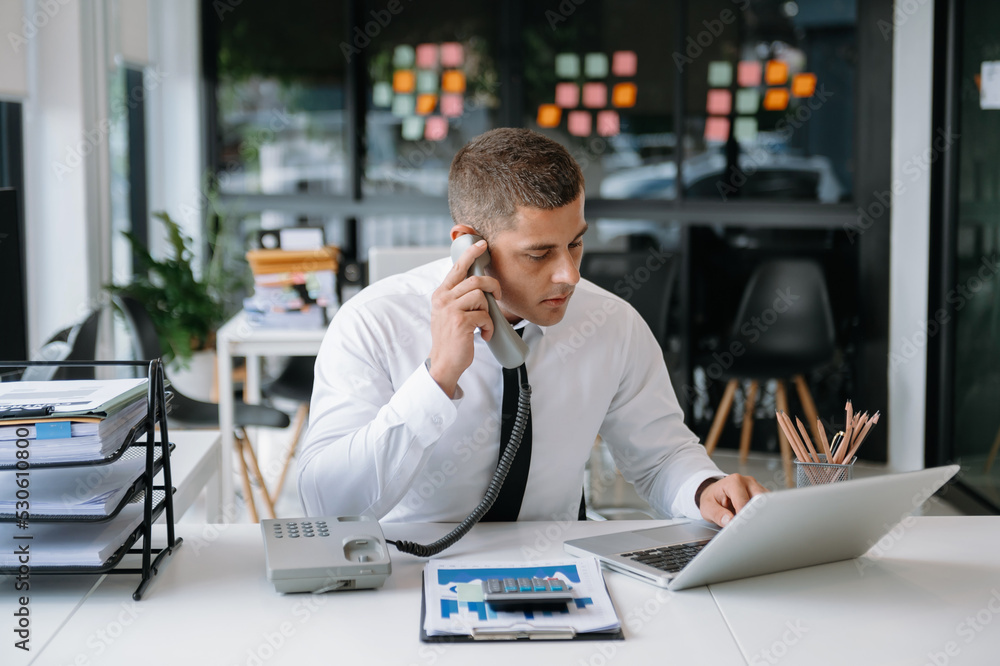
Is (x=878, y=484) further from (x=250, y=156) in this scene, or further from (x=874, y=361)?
(x=250, y=156)

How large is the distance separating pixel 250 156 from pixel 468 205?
3.72 meters

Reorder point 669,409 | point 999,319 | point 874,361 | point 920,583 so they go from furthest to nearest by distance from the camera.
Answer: point 874,361 < point 999,319 < point 669,409 < point 920,583

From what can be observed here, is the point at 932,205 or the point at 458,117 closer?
the point at 932,205

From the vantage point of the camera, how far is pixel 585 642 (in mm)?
1036

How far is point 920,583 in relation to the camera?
48.0 inches

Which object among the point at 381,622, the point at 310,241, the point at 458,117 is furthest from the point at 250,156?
the point at 381,622

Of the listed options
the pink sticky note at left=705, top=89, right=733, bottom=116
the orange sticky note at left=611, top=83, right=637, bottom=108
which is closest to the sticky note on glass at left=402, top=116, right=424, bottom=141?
the orange sticky note at left=611, top=83, right=637, bottom=108

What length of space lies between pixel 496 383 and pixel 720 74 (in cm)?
318

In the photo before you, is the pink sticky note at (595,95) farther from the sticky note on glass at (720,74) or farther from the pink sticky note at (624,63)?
the sticky note on glass at (720,74)

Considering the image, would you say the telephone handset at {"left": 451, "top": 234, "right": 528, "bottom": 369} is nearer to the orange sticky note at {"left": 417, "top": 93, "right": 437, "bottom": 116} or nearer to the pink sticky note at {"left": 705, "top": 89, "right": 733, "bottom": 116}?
the pink sticky note at {"left": 705, "top": 89, "right": 733, "bottom": 116}

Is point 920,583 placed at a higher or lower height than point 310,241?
lower

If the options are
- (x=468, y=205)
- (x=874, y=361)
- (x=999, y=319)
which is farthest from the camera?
(x=874, y=361)

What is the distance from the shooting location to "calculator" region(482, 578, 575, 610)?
1.08m

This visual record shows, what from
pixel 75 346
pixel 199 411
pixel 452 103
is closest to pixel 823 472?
pixel 75 346
